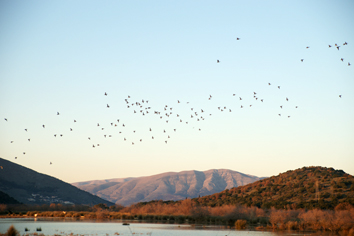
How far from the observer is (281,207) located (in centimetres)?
7662

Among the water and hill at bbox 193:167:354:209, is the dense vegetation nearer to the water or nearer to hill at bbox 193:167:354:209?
hill at bbox 193:167:354:209

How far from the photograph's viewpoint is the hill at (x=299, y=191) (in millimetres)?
74562

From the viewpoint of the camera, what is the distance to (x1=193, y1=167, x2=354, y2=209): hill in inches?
2936

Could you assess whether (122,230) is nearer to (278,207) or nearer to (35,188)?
(278,207)

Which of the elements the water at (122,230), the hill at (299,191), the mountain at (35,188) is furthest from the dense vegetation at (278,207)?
the mountain at (35,188)

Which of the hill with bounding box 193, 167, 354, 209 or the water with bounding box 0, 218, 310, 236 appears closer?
the water with bounding box 0, 218, 310, 236

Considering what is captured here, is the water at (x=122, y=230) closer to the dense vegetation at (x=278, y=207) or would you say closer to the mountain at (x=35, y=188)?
the dense vegetation at (x=278, y=207)

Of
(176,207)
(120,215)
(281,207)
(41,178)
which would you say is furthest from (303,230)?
(41,178)

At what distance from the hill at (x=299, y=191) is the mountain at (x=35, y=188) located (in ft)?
222

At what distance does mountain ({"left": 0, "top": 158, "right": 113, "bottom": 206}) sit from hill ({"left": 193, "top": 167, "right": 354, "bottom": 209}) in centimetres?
6780

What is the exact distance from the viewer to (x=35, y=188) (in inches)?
5994

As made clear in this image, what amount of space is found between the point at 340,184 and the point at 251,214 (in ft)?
75.4

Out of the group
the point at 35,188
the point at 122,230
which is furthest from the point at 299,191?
the point at 35,188

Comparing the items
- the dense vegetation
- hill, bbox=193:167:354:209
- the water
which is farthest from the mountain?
the water
